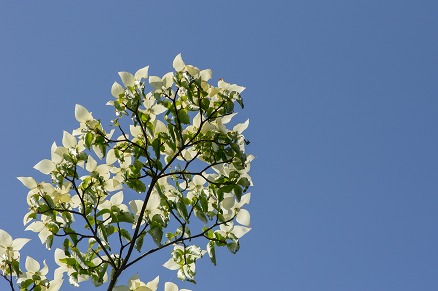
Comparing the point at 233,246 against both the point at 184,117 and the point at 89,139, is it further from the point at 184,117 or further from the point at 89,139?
the point at 89,139

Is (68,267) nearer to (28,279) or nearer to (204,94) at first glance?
(28,279)

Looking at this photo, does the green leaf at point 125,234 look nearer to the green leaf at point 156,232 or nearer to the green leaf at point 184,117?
the green leaf at point 156,232

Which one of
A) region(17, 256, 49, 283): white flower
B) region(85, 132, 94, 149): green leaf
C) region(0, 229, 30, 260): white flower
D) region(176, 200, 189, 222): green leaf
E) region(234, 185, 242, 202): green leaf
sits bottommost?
region(17, 256, 49, 283): white flower

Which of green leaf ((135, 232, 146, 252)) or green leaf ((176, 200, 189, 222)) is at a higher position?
green leaf ((176, 200, 189, 222))

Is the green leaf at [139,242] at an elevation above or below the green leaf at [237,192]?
below

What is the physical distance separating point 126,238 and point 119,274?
0.15m

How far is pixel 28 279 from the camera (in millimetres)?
2068

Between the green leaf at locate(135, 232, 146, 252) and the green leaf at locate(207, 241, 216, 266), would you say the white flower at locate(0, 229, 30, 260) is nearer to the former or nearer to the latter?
the green leaf at locate(135, 232, 146, 252)

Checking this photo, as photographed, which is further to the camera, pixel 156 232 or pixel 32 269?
pixel 32 269

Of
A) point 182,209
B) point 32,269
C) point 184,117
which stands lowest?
point 32,269

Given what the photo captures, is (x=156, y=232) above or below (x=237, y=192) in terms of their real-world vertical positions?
below

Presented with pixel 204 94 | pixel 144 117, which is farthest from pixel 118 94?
pixel 204 94

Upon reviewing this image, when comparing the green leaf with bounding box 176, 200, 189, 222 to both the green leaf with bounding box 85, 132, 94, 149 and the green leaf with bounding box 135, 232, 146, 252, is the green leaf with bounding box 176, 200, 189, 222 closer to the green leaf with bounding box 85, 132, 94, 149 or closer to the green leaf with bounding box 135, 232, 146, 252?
the green leaf with bounding box 135, 232, 146, 252

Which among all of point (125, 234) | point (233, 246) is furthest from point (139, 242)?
point (233, 246)
